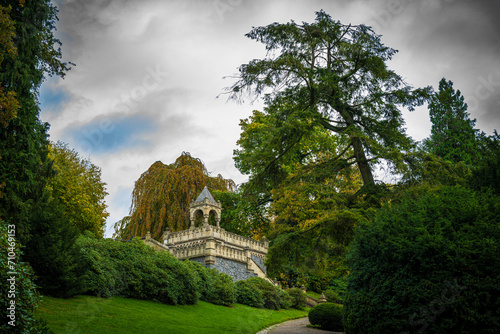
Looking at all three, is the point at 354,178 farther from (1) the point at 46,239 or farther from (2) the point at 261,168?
(1) the point at 46,239

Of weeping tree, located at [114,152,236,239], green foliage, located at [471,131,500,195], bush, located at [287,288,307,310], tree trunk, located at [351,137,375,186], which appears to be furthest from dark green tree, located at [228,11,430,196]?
weeping tree, located at [114,152,236,239]

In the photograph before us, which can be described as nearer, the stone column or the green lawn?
the green lawn

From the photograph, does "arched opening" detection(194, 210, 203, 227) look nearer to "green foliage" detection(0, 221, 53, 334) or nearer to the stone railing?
the stone railing

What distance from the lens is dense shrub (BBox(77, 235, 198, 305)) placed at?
1273 centimetres

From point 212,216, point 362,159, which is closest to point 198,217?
point 212,216

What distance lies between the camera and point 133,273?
48.0ft

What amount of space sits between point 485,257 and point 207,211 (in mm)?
21711

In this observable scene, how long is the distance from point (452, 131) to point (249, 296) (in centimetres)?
2645

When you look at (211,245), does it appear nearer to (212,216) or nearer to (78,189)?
(212,216)

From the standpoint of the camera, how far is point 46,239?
34.6ft

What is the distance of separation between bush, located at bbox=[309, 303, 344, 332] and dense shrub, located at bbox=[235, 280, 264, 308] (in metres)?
5.12

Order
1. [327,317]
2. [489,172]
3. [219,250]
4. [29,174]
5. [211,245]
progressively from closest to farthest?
[489,172] → [29,174] → [327,317] → [211,245] → [219,250]

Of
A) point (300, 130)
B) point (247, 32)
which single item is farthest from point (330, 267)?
point (247, 32)

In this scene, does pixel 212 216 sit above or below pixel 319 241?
above
